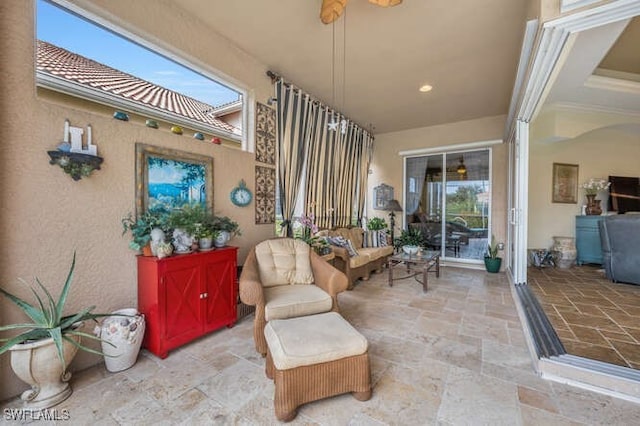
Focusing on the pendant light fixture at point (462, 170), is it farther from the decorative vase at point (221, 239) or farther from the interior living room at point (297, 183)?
the decorative vase at point (221, 239)

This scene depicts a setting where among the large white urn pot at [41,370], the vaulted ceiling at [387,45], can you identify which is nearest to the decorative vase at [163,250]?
the large white urn pot at [41,370]

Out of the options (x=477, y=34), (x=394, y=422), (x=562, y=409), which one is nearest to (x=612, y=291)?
(x=562, y=409)

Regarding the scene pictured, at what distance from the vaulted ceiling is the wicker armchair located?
7.67 ft

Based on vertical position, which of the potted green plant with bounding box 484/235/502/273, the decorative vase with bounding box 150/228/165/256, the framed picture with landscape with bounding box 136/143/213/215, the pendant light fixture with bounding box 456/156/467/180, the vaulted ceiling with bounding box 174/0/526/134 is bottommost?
the potted green plant with bounding box 484/235/502/273

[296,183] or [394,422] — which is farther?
[296,183]

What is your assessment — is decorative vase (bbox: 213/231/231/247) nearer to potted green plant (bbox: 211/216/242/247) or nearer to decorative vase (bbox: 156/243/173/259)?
potted green plant (bbox: 211/216/242/247)

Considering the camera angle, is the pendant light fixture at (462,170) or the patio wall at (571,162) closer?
the patio wall at (571,162)

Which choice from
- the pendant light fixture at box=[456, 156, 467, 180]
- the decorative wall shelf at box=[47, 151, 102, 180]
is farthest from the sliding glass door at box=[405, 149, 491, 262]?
the decorative wall shelf at box=[47, 151, 102, 180]

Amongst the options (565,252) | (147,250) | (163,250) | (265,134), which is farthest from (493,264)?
(147,250)

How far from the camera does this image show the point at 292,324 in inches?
74.7

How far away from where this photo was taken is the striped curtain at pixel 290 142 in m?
3.82

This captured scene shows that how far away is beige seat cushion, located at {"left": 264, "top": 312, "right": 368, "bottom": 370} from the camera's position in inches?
61.6

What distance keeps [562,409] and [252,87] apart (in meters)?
4.11

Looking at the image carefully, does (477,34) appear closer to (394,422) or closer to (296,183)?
(296,183)
